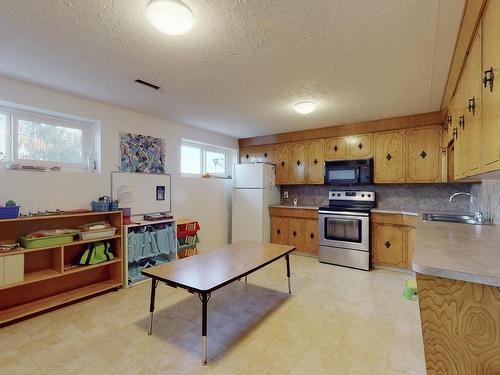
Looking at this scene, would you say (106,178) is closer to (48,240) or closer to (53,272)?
(48,240)

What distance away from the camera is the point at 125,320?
7.76 feet

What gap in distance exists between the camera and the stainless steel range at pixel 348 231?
3842 mm

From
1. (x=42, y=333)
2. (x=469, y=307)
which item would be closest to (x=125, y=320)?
(x=42, y=333)

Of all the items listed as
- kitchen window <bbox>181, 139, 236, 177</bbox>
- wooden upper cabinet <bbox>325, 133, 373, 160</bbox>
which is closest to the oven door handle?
wooden upper cabinet <bbox>325, 133, 373, 160</bbox>

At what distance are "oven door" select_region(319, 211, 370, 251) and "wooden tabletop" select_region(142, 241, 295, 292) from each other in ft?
4.92

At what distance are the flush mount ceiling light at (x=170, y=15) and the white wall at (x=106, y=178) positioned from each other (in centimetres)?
199

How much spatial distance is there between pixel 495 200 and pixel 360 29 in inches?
79.4

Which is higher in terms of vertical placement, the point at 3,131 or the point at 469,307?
the point at 3,131

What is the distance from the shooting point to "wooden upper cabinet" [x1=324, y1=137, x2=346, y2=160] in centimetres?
431

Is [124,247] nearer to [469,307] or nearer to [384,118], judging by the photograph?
[469,307]

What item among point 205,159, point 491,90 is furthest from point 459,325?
point 205,159

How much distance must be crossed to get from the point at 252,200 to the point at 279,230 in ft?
2.56

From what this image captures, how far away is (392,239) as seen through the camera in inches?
148

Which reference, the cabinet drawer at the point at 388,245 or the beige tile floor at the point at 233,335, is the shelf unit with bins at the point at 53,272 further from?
the cabinet drawer at the point at 388,245
